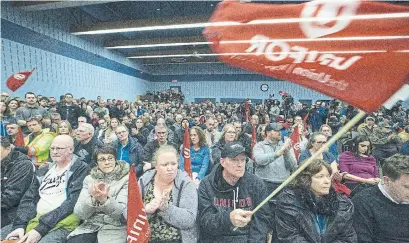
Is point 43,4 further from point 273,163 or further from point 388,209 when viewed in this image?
point 388,209

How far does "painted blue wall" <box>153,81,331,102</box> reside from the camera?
2122 cm

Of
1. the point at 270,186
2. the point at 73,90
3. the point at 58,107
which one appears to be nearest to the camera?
the point at 270,186

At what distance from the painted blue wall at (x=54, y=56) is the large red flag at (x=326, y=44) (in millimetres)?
8427

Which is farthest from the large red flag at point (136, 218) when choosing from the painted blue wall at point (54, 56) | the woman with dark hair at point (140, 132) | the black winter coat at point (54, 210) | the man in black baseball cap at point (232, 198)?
the painted blue wall at point (54, 56)

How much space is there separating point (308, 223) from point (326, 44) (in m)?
1.07

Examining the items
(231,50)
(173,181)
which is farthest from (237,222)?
(231,50)

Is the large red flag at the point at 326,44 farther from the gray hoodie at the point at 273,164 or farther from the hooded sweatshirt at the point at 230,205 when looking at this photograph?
the gray hoodie at the point at 273,164

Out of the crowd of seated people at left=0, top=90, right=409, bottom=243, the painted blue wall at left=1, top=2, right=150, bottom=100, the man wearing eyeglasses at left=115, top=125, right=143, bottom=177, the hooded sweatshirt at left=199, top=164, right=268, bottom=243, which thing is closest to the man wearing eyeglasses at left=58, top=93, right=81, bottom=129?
the painted blue wall at left=1, top=2, right=150, bottom=100

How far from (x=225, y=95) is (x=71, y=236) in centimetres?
1995

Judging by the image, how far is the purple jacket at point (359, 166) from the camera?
3.35 m

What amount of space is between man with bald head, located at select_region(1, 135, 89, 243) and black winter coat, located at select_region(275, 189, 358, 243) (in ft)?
5.02

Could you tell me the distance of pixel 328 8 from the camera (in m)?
1.65

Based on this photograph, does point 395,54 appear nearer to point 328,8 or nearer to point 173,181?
point 328,8

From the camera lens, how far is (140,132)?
6.32 meters
